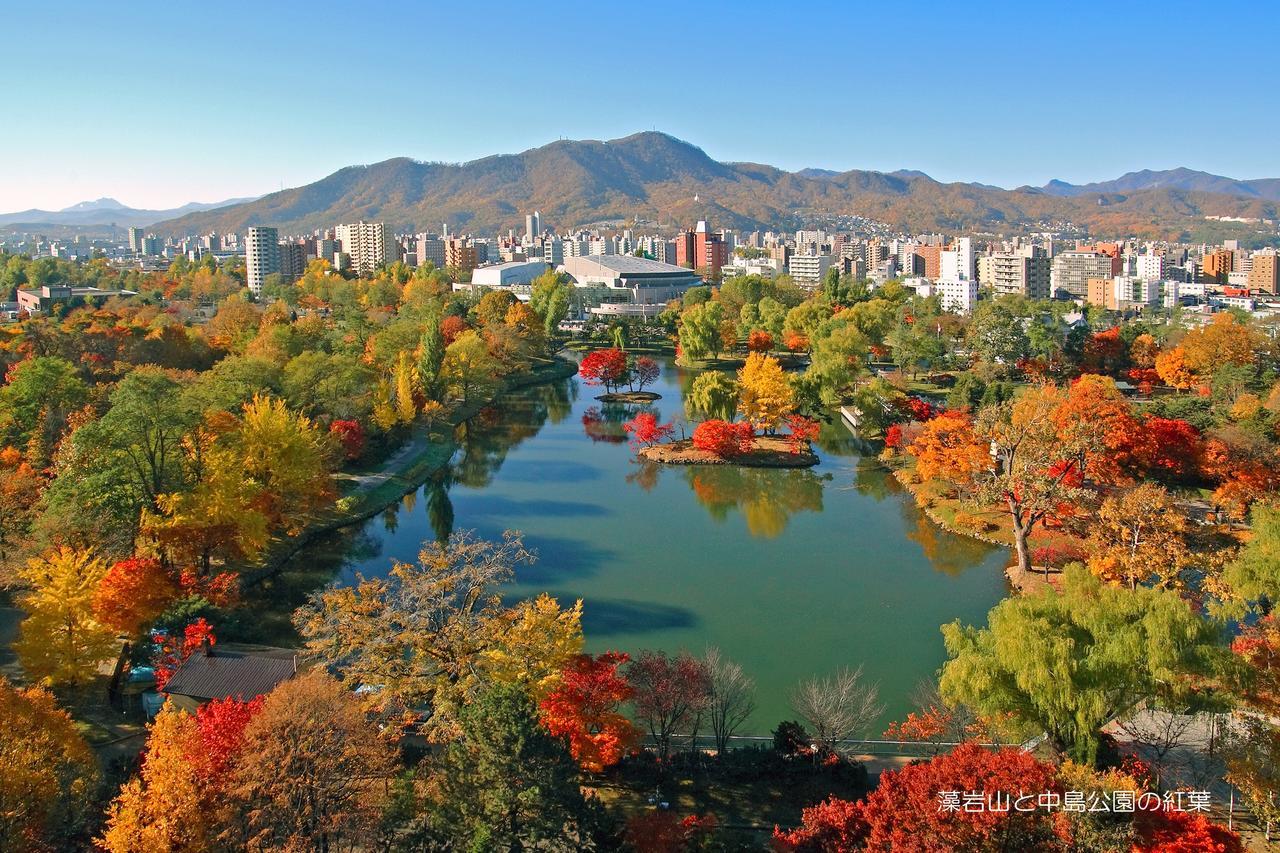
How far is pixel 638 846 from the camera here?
4645 mm

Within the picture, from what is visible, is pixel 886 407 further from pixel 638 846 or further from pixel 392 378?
pixel 638 846

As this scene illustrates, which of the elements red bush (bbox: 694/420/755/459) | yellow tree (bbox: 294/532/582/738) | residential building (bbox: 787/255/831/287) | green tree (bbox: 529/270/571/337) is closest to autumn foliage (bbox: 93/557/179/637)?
yellow tree (bbox: 294/532/582/738)

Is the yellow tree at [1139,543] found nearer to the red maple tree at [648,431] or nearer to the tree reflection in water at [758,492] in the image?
the tree reflection in water at [758,492]

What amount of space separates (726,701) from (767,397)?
1028 centimetres

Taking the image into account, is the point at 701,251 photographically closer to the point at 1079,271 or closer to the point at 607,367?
the point at 1079,271

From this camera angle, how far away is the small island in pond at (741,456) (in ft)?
50.9

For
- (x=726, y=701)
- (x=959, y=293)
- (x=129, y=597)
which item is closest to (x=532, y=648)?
(x=726, y=701)

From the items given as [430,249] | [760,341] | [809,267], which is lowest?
[760,341]

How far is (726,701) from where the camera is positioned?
6617 millimetres

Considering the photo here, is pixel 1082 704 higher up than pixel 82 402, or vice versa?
pixel 82 402

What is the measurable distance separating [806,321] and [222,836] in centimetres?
2519

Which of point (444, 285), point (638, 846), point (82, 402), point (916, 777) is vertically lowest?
point (638, 846)

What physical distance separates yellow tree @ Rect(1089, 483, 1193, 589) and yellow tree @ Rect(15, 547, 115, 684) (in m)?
8.58

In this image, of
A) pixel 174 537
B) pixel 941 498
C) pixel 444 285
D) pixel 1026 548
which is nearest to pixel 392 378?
pixel 174 537
